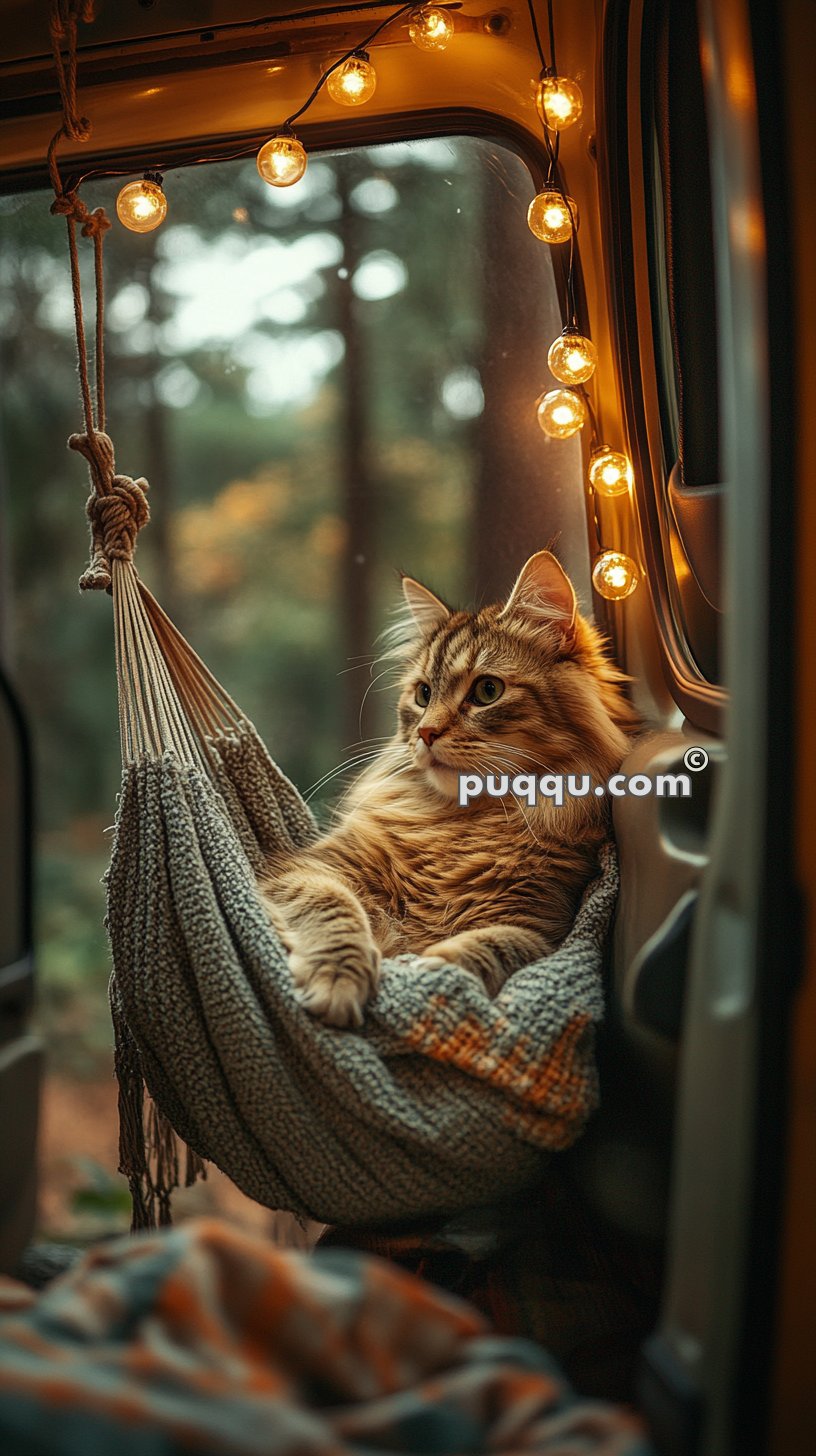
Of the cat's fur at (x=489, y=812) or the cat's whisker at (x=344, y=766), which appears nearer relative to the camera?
the cat's fur at (x=489, y=812)

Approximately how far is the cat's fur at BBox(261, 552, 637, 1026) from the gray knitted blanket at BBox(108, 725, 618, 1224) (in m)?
0.13

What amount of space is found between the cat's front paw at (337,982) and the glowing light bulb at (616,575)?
65 cm

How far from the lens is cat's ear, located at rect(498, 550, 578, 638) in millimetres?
1408

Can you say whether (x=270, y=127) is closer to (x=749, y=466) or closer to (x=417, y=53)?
(x=417, y=53)

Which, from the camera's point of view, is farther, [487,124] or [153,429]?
[153,429]

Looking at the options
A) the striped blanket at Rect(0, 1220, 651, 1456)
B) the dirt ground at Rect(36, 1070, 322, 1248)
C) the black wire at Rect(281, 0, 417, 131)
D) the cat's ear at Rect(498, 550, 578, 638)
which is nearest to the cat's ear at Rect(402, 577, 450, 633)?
the cat's ear at Rect(498, 550, 578, 638)

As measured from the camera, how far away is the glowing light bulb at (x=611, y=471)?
1.42 m

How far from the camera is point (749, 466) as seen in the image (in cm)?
68

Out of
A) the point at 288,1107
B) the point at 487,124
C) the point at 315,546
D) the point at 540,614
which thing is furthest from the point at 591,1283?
the point at 315,546

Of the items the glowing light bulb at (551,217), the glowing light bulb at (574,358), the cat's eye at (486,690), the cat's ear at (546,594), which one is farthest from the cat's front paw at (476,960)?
the glowing light bulb at (551,217)

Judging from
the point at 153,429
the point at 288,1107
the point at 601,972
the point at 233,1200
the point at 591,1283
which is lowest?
the point at 233,1200

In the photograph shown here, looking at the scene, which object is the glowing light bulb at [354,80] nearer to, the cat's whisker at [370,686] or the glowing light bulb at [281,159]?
the glowing light bulb at [281,159]

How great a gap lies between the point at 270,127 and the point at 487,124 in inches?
13.1

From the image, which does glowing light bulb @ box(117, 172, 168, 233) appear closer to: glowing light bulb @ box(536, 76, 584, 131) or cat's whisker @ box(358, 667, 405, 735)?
glowing light bulb @ box(536, 76, 584, 131)
